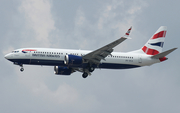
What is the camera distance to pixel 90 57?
5866 centimetres

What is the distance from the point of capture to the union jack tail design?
65375 millimetres

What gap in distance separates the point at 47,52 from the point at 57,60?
205 cm

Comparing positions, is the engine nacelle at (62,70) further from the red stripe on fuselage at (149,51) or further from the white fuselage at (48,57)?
the red stripe on fuselage at (149,51)

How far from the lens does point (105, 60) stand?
2347 inches

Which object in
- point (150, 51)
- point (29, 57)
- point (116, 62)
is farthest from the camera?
point (150, 51)

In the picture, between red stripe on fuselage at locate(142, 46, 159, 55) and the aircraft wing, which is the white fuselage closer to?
the aircraft wing

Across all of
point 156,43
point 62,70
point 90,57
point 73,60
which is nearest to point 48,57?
point 73,60

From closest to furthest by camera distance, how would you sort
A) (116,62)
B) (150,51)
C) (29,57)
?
(29,57) → (116,62) → (150,51)

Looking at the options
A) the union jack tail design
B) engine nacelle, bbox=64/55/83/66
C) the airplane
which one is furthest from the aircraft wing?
the union jack tail design

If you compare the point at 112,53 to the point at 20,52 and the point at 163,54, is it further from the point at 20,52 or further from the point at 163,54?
the point at 20,52

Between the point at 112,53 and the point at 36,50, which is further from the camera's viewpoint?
the point at 112,53

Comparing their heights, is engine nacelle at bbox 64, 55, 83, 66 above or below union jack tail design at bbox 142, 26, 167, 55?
below

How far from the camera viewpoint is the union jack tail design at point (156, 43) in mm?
65375

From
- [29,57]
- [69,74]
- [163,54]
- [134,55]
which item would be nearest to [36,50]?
[29,57]
